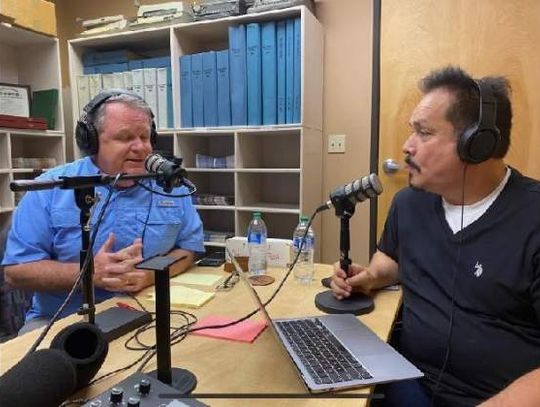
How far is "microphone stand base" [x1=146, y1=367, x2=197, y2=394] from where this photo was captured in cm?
75

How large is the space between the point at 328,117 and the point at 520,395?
6.66 ft

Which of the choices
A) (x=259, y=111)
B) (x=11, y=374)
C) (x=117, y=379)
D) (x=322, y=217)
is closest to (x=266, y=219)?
(x=322, y=217)

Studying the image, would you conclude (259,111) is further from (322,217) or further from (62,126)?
(62,126)

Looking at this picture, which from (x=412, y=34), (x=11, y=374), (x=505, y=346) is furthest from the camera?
(x=412, y=34)

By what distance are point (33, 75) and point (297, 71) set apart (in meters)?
1.88

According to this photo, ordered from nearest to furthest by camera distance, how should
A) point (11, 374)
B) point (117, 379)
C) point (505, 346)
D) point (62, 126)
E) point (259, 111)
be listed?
point (11, 374) → point (117, 379) → point (505, 346) → point (259, 111) → point (62, 126)

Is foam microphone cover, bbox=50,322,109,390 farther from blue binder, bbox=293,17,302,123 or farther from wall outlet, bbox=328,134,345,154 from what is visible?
wall outlet, bbox=328,134,345,154

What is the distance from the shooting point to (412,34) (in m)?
2.21

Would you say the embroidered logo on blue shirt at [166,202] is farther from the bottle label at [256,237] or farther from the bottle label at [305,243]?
the bottle label at [305,243]

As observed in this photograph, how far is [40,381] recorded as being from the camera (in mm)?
606

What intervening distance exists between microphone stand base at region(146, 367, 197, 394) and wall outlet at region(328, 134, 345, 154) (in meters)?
1.99

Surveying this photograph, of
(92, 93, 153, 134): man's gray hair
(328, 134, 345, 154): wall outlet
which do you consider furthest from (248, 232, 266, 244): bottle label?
(328, 134, 345, 154): wall outlet

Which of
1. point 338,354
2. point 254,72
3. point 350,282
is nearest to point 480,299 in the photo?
point 350,282

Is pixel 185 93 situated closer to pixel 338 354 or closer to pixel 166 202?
pixel 166 202
